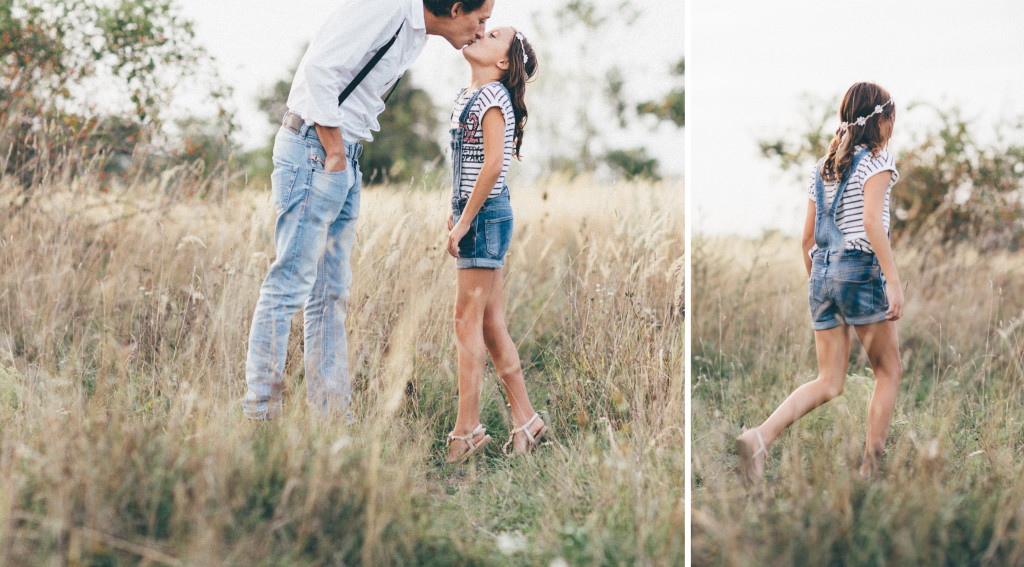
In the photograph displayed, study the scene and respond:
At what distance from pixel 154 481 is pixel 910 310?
4.52 metres

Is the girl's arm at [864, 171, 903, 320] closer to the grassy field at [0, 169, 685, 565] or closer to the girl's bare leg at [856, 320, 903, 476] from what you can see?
the girl's bare leg at [856, 320, 903, 476]

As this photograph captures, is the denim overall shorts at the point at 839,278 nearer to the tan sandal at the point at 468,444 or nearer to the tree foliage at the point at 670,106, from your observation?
the tan sandal at the point at 468,444

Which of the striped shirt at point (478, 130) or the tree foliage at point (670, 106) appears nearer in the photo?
the striped shirt at point (478, 130)

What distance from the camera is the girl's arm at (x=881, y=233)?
7.89 feet

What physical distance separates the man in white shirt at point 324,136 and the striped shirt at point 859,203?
1.46 meters

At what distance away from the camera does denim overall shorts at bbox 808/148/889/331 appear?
2.52 meters

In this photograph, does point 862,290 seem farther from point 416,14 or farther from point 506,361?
point 416,14

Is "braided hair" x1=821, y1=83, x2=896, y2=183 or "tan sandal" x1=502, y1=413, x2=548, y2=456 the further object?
"tan sandal" x1=502, y1=413, x2=548, y2=456

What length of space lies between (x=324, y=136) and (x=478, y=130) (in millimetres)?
545

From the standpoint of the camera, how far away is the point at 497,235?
263 centimetres

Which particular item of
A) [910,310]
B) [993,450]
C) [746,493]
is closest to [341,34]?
[746,493]

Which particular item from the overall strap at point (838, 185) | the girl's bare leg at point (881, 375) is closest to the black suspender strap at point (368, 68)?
the overall strap at point (838, 185)

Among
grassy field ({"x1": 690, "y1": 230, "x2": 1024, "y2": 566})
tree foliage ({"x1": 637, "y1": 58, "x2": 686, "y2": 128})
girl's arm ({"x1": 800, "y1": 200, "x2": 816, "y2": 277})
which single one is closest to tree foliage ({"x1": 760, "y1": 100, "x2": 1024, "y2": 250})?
grassy field ({"x1": 690, "y1": 230, "x2": 1024, "y2": 566})

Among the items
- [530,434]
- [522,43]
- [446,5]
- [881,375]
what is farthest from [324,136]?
[881,375]
